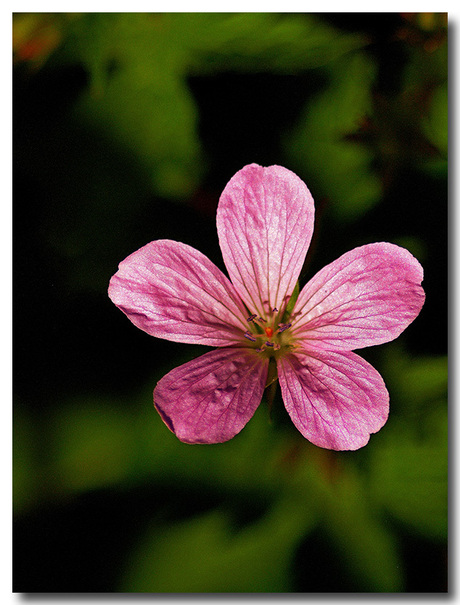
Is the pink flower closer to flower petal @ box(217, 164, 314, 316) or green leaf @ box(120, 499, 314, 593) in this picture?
flower petal @ box(217, 164, 314, 316)

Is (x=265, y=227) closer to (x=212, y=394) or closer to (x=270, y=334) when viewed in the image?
(x=270, y=334)

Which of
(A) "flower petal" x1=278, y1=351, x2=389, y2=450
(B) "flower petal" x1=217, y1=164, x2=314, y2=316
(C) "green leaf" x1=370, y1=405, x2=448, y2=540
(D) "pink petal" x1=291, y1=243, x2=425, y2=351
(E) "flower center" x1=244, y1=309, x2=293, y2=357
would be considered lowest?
(C) "green leaf" x1=370, y1=405, x2=448, y2=540

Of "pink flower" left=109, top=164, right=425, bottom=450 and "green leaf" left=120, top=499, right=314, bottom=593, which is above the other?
"pink flower" left=109, top=164, right=425, bottom=450

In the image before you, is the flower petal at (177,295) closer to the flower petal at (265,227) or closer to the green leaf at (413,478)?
the flower petal at (265,227)

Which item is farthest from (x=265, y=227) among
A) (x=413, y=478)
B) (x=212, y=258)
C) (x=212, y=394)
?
(x=413, y=478)

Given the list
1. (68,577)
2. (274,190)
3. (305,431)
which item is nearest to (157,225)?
(274,190)

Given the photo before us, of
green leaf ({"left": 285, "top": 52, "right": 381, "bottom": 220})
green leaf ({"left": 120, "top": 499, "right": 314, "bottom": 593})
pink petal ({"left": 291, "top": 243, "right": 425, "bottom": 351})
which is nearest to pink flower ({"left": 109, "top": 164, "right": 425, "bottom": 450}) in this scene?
pink petal ({"left": 291, "top": 243, "right": 425, "bottom": 351})
